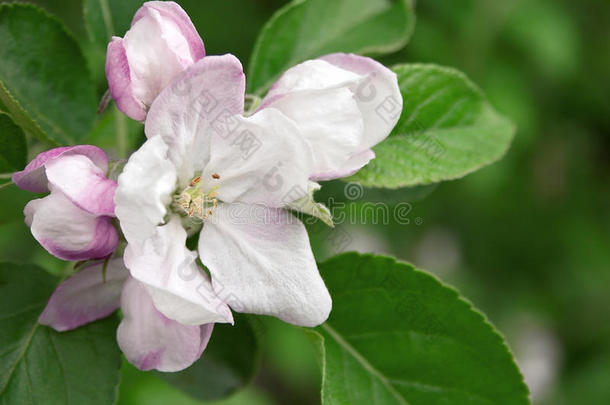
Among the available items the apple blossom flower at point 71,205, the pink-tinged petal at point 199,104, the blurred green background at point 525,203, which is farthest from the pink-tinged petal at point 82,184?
the blurred green background at point 525,203

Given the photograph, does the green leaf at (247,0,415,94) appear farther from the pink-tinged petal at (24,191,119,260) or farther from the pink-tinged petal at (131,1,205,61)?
the pink-tinged petal at (24,191,119,260)

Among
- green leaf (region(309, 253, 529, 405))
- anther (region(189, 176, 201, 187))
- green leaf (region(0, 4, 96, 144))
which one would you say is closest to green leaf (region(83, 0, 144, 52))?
green leaf (region(0, 4, 96, 144))

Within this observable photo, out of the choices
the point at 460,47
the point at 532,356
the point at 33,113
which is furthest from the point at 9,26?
the point at 532,356

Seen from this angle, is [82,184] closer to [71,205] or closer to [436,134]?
[71,205]

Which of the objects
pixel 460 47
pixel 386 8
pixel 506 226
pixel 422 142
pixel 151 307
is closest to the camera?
pixel 151 307

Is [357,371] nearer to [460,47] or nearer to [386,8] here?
[386,8]
